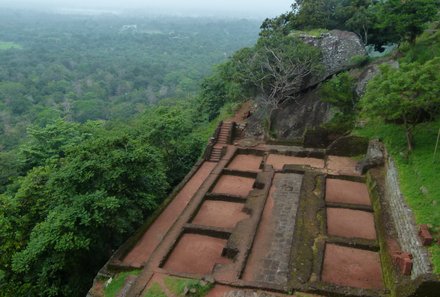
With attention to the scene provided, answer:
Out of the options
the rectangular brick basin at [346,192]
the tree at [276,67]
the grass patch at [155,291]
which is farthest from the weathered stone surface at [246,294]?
the tree at [276,67]

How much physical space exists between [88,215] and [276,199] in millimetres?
6694

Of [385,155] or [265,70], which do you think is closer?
[385,155]

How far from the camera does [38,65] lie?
329 ft

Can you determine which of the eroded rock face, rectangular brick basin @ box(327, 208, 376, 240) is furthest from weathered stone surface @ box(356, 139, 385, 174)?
the eroded rock face

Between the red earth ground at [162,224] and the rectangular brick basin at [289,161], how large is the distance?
309 centimetres

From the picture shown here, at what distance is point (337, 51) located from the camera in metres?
21.5

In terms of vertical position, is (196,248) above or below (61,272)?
above

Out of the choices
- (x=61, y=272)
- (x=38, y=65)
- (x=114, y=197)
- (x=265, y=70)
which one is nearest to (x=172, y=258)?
(x=114, y=197)

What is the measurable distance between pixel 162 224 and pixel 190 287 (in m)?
4.06

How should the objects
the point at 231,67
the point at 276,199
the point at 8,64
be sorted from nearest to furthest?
the point at 276,199
the point at 231,67
the point at 8,64

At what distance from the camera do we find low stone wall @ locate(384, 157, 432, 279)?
883cm

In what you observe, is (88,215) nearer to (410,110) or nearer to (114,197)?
(114,197)

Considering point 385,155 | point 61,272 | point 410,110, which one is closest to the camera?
point 61,272

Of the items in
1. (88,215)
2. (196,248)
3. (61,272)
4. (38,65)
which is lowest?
(38,65)
